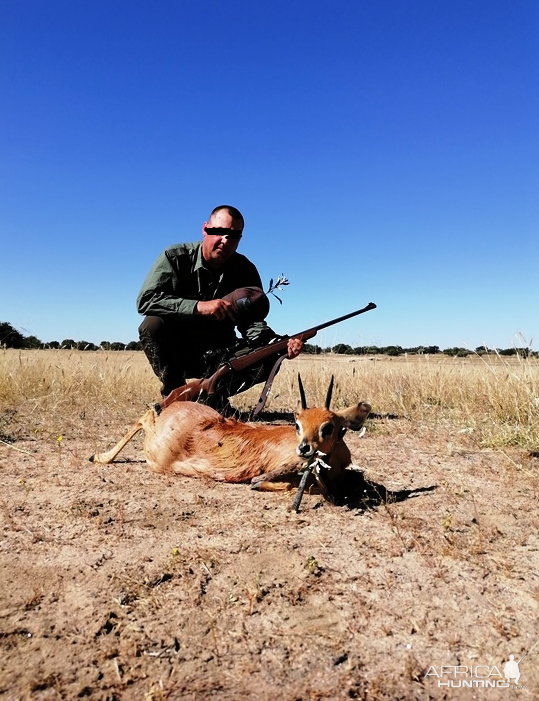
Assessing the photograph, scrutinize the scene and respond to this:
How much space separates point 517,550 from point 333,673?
1.35m

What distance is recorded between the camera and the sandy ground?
5.16ft

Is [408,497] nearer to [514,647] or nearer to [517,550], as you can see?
[517,550]

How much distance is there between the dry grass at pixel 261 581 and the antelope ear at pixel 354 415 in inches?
19.9

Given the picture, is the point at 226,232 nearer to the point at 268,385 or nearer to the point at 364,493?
the point at 268,385

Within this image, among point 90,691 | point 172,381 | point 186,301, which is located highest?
point 186,301

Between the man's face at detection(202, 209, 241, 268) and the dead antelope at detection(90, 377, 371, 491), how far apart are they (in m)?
2.48

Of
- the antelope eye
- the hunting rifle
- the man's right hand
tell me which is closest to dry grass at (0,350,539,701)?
the antelope eye

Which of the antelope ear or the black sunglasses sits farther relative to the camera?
the black sunglasses

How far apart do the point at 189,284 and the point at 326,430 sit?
371 centimetres

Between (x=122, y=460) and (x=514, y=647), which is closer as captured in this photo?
(x=514, y=647)

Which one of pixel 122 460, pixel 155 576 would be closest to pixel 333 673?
pixel 155 576

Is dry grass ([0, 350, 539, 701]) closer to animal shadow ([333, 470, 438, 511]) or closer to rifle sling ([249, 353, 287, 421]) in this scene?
animal shadow ([333, 470, 438, 511])

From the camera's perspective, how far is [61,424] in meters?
5.67

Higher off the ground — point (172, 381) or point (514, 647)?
point (172, 381)
